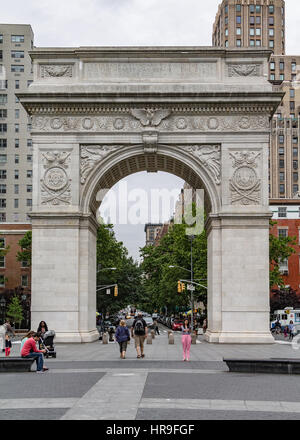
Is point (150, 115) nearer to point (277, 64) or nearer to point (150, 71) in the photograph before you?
point (150, 71)

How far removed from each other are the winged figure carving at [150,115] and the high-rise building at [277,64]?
87.7 meters

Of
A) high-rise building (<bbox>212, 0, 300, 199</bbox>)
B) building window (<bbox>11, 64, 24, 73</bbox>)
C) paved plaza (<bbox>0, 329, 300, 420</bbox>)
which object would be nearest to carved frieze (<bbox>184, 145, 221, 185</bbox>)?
paved plaza (<bbox>0, 329, 300, 420</bbox>)

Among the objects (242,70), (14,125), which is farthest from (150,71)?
(14,125)

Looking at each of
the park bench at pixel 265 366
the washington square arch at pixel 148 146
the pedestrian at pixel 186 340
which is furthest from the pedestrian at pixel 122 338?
the washington square arch at pixel 148 146

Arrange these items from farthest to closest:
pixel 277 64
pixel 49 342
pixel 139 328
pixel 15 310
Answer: pixel 277 64
pixel 15 310
pixel 49 342
pixel 139 328

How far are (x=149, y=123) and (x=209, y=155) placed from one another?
3.81 m

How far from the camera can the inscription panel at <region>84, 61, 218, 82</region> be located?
39938mm

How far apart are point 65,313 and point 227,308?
8.76 meters

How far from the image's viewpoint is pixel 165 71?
40.0 metres

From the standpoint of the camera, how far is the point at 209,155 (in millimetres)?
39406

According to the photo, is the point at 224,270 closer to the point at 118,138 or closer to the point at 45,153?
the point at 118,138

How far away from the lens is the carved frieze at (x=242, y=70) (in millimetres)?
40062

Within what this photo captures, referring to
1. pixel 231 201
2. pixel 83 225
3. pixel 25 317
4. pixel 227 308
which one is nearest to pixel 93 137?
pixel 83 225

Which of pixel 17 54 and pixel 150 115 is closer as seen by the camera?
pixel 150 115
